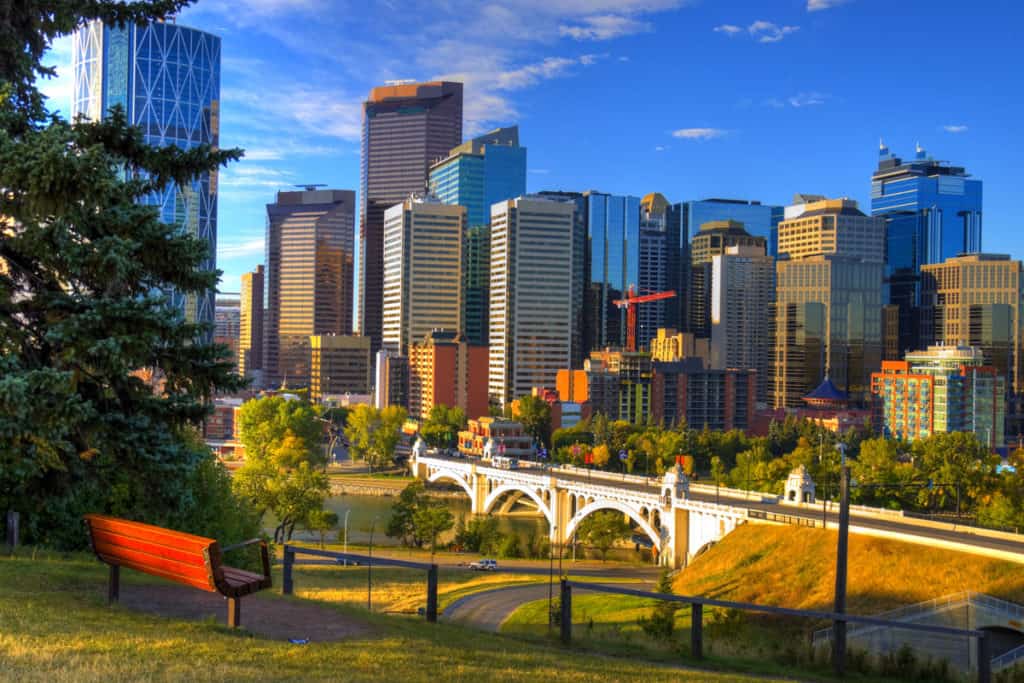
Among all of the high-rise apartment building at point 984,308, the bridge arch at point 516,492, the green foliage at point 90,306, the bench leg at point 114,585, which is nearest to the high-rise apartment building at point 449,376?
the bridge arch at point 516,492

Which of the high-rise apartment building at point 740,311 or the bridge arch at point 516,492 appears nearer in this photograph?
the bridge arch at point 516,492

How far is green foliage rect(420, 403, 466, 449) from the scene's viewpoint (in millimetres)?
122375

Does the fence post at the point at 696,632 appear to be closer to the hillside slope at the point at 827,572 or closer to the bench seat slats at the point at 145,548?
the bench seat slats at the point at 145,548

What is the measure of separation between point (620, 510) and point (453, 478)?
2825 centimetres

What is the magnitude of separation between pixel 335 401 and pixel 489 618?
419 feet

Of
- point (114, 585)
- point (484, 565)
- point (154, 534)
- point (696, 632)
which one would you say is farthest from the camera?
point (484, 565)

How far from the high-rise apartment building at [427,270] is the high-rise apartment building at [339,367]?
12134 millimetres

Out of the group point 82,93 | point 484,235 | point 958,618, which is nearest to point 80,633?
point 958,618

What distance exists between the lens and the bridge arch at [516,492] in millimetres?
78938

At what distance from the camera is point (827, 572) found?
46.2m

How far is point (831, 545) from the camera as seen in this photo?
48.3 m

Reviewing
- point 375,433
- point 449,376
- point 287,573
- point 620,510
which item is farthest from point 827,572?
point 449,376

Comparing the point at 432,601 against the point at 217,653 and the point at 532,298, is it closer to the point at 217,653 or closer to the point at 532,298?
the point at 217,653

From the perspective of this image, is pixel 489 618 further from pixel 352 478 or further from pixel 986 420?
pixel 986 420
